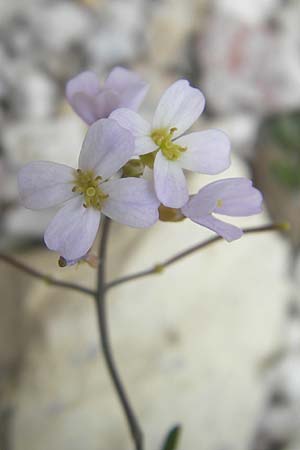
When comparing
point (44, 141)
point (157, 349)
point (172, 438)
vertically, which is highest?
point (172, 438)

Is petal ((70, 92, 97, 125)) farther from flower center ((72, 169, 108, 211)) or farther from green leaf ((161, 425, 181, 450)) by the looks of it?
green leaf ((161, 425, 181, 450))

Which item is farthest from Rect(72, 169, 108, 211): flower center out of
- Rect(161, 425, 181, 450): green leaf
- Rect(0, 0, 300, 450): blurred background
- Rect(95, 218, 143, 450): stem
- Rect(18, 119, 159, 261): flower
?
Rect(0, 0, 300, 450): blurred background

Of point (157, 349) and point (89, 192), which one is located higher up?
point (89, 192)

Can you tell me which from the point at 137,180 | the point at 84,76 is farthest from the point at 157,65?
the point at 137,180

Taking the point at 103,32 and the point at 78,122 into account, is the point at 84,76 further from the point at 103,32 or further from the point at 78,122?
the point at 103,32

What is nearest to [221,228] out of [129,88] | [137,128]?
[137,128]

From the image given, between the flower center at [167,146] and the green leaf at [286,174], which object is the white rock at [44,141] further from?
the flower center at [167,146]

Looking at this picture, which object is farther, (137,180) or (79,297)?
(79,297)

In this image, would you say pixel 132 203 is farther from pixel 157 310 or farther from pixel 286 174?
pixel 286 174
